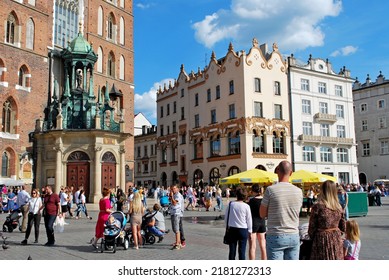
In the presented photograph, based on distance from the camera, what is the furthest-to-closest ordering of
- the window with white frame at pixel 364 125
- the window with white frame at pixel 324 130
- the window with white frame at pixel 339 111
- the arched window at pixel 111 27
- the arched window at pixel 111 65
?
the window with white frame at pixel 339 111
the window with white frame at pixel 324 130
the window with white frame at pixel 364 125
the arched window at pixel 111 65
the arched window at pixel 111 27

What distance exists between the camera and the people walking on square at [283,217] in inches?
210

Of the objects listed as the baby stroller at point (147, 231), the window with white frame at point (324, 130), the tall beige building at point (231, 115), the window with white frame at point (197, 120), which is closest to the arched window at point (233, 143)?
the tall beige building at point (231, 115)

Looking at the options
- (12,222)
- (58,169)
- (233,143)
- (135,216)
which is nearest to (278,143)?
(233,143)

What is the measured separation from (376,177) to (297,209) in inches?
969

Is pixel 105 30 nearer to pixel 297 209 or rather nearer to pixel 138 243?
pixel 138 243

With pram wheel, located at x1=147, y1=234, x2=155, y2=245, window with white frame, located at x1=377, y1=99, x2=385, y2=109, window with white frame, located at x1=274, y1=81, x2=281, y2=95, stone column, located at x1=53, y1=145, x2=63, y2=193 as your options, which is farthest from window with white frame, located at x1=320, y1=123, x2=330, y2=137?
pram wheel, located at x1=147, y1=234, x2=155, y2=245

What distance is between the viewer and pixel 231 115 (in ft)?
145

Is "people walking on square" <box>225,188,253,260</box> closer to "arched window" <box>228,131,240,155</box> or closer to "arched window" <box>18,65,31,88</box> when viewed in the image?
"arched window" <box>18,65,31,88</box>

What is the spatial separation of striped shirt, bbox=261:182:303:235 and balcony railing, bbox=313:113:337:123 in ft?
141

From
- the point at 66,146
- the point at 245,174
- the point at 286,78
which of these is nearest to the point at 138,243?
the point at 245,174

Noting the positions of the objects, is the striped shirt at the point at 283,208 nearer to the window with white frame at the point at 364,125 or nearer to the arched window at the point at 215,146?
the window with white frame at the point at 364,125

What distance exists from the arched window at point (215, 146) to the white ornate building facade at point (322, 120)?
7.86 m

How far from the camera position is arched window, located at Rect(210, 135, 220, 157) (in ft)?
149
